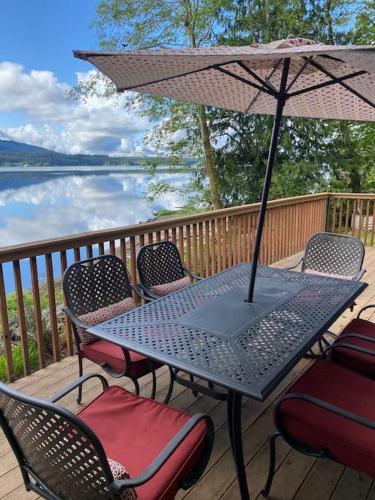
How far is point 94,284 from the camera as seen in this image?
8.46 feet

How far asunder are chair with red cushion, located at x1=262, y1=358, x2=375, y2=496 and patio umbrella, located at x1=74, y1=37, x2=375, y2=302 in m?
0.67

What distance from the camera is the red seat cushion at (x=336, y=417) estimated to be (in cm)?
144

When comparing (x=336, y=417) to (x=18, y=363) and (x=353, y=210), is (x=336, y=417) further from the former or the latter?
(x=353, y=210)

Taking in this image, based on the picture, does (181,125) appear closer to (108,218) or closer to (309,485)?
(108,218)

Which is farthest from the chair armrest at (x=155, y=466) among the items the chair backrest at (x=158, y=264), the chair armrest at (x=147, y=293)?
the chair backrest at (x=158, y=264)

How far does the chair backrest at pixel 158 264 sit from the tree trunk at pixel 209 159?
23.0ft

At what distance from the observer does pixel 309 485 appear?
1799mm

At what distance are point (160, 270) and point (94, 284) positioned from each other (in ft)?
2.30

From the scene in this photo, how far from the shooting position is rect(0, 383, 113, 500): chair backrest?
3.49ft

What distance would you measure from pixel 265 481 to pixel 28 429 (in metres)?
1.25

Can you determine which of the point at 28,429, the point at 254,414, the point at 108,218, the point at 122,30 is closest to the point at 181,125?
the point at 122,30

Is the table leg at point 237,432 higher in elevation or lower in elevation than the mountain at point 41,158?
lower

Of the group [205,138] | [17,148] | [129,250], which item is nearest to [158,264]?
[129,250]

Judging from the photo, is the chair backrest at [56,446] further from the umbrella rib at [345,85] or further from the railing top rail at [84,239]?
the umbrella rib at [345,85]
